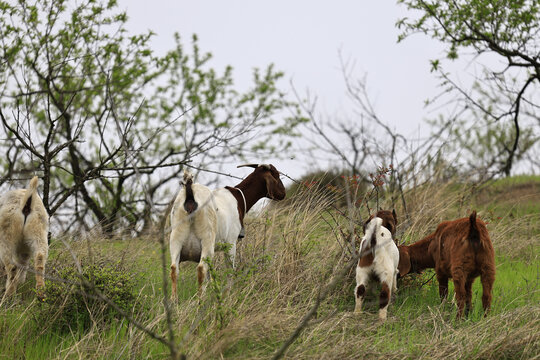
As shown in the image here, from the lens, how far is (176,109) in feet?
53.9

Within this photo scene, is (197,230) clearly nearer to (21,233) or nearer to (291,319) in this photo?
(291,319)

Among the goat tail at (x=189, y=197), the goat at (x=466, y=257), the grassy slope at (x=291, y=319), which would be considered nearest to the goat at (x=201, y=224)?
the goat tail at (x=189, y=197)

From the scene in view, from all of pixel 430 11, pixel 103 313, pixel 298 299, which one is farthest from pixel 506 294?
pixel 430 11

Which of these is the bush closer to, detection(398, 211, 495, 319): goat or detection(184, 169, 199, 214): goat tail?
detection(184, 169, 199, 214): goat tail

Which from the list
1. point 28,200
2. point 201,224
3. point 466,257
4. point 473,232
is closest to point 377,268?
point 466,257

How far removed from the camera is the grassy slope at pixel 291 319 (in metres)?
4.95

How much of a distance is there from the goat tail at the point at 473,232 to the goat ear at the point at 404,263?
0.80m

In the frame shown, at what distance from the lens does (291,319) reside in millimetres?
5539

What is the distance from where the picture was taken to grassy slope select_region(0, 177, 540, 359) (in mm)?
4953

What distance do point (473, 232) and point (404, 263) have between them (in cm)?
87

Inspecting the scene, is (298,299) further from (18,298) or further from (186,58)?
(186,58)

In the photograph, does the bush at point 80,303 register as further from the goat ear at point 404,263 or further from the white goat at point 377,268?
the goat ear at point 404,263

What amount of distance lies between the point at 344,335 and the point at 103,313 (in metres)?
2.15

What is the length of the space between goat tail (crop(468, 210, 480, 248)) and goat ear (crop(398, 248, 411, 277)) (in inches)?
31.5
